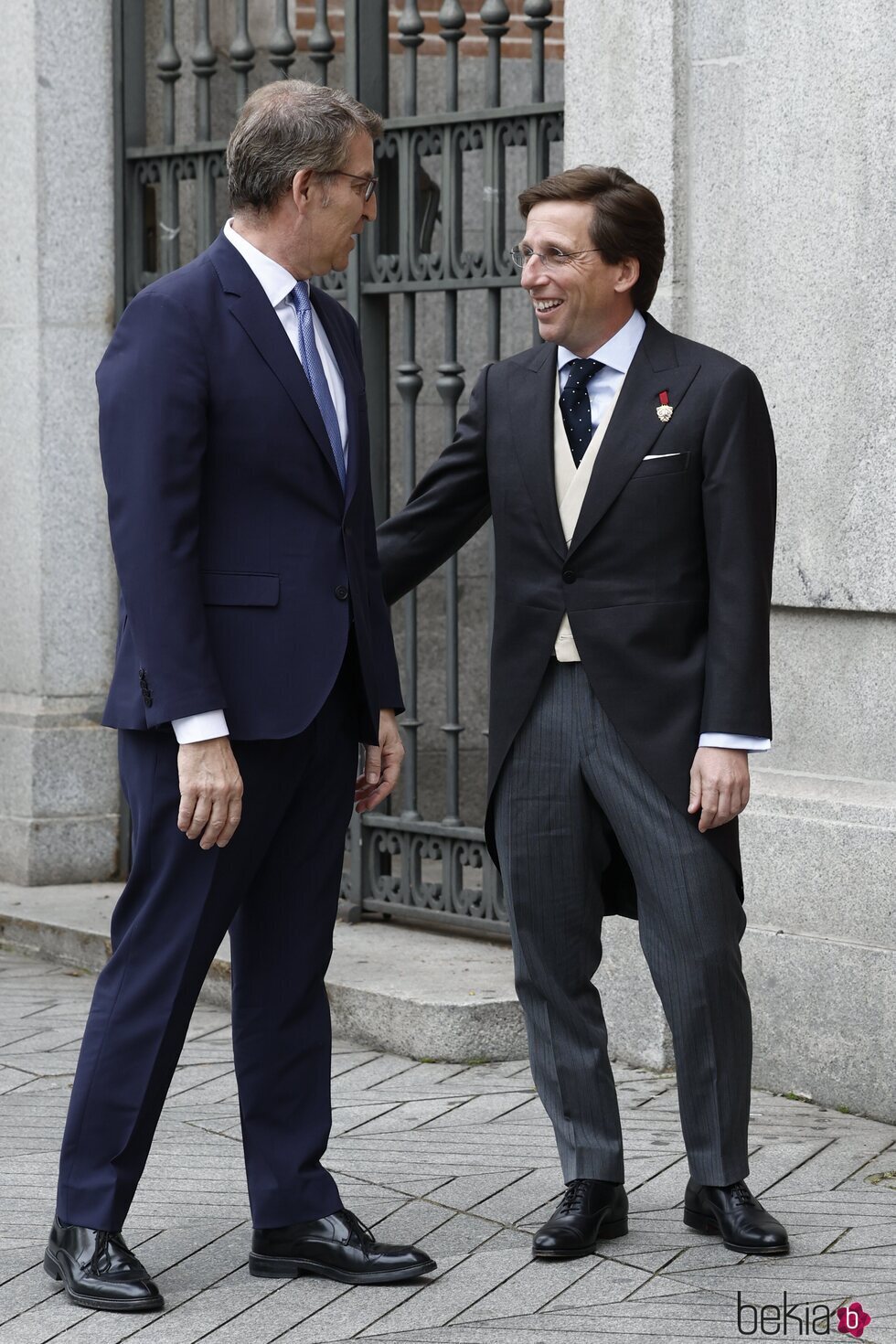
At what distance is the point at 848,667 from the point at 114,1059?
2.08 meters

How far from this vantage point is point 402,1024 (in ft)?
18.0

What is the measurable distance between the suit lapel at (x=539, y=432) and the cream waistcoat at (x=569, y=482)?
15mm

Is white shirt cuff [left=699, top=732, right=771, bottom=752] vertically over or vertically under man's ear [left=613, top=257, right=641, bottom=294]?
under

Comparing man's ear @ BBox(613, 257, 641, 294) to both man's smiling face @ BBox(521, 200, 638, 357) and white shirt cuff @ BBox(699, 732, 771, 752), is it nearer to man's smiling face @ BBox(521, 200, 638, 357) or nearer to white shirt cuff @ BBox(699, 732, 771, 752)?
man's smiling face @ BBox(521, 200, 638, 357)

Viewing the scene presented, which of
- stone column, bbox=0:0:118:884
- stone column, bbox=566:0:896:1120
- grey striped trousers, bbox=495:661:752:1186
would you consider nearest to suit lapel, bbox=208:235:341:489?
grey striped trousers, bbox=495:661:752:1186

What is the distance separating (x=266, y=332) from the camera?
11.9 feet

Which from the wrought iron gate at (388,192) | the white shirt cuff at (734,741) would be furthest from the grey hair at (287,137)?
the wrought iron gate at (388,192)

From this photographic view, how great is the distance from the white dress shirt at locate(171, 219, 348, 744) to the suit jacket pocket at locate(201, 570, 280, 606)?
0.20 m

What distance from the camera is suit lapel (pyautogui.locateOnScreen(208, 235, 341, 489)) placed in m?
3.62

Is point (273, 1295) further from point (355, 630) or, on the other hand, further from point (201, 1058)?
point (201, 1058)

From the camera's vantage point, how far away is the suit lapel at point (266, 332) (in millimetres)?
3623

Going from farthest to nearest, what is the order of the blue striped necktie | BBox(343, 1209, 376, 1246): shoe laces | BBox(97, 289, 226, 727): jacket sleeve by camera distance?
1. BBox(343, 1209, 376, 1246): shoe laces
2. the blue striped necktie
3. BBox(97, 289, 226, 727): jacket sleeve

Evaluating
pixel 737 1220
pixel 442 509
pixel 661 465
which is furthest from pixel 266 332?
pixel 737 1220

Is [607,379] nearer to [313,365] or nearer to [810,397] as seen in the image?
[313,365]
